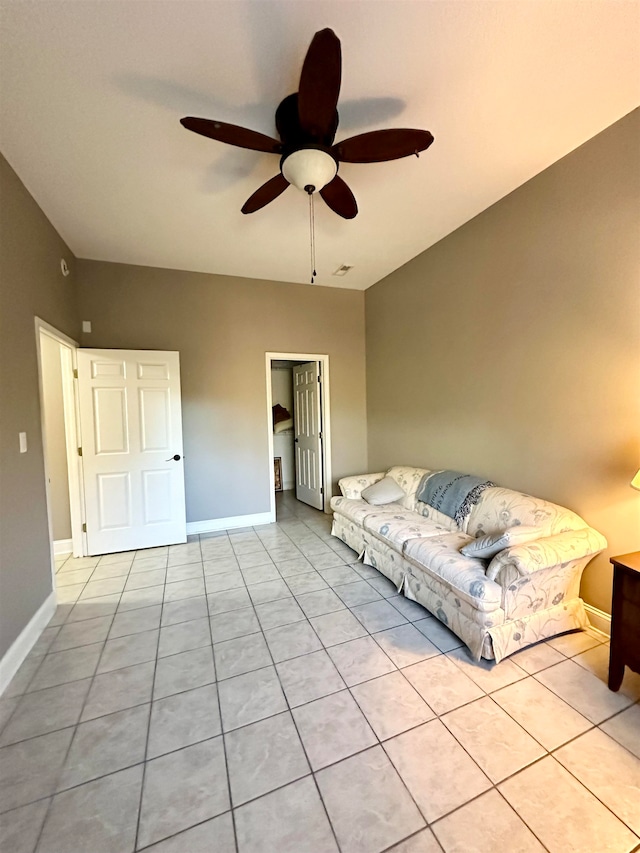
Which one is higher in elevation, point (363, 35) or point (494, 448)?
point (363, 35)

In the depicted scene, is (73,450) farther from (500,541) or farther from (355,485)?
(500,541)

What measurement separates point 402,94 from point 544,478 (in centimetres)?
243

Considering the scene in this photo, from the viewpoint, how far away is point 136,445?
3.56 metres

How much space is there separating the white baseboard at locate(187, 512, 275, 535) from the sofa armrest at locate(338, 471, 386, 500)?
43.9 inches

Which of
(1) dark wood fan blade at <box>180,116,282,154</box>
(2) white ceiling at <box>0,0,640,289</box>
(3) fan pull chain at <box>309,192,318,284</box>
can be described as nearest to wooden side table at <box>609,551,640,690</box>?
(2) white ceiling at <box>0,0,640,289</box>

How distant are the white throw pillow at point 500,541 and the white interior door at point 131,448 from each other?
289 cm

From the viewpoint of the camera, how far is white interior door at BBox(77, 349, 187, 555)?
342cm

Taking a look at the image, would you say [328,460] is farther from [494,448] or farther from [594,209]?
[594,209]

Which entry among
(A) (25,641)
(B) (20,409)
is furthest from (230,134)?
(A) (25,641)

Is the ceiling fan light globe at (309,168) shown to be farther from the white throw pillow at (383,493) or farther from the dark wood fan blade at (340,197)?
the white throw pillow at (383,493)

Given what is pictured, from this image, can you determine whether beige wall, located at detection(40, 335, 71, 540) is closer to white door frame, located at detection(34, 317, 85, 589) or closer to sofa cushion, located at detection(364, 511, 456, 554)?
white door frame, located at detection(34, 317, 85, 589)

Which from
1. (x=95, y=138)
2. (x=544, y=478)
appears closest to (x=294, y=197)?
(x=95, y=138)

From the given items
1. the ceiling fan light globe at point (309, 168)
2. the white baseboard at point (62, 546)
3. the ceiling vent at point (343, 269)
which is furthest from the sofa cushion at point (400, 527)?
the white baseboard at point (62, 546)

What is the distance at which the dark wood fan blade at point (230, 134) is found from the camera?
1.45m
